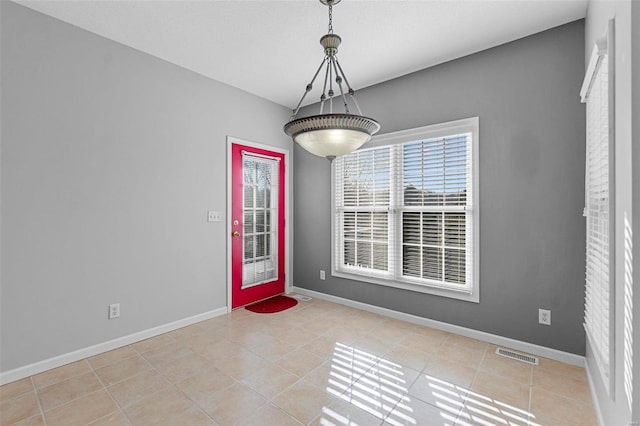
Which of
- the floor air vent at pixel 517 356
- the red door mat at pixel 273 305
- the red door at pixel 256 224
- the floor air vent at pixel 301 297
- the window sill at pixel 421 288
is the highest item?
the red door at pixel 256 224

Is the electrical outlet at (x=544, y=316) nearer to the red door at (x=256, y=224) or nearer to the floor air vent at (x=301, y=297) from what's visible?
the floor air vent at (x=301, y=297)

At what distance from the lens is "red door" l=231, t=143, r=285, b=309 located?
12.5 ft

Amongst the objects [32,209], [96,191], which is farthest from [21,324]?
[96,191]

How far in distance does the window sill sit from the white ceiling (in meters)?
2.34

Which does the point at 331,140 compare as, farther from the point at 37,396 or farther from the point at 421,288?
the point at 37,396

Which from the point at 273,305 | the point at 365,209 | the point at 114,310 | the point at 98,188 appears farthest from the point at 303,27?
the point at 273,305

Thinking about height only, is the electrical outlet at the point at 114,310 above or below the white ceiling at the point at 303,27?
below

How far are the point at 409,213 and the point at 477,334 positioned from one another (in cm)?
137

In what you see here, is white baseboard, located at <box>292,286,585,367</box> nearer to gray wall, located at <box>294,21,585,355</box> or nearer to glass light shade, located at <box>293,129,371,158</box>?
gray wall, located at <box>294,21,585,355</box>

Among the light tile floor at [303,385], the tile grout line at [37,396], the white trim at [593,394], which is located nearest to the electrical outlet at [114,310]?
the light tile floor at [303,385]

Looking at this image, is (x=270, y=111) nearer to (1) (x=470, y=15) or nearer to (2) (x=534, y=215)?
(1) (x=470, y=15)

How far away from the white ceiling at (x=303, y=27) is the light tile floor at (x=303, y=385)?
2.78m

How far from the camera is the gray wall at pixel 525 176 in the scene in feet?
8.05

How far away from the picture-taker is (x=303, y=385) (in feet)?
7.14
